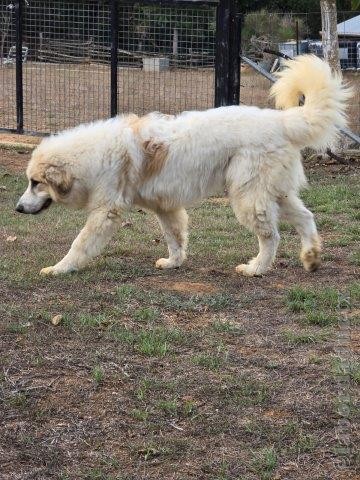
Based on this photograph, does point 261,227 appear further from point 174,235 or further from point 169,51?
point 169,51

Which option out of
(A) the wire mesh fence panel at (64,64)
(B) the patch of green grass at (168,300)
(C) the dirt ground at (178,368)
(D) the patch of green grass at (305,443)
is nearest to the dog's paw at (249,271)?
(C) the dirt ground at (178,368)

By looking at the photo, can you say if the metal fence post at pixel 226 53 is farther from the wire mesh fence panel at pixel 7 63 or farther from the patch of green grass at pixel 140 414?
the patch of green grass at pixel 140 414

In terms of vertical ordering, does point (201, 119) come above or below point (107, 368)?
above

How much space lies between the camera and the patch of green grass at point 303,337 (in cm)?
481

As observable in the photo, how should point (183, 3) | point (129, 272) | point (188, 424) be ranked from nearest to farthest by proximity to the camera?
point (188, 424) → point (129, 272) → point (183, 3)

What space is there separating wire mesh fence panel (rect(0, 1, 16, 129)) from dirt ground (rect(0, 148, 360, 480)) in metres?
8.01

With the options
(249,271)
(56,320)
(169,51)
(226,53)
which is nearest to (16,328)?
(56,320)

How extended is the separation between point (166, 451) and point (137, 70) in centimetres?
1203

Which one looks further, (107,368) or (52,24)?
(52,24)

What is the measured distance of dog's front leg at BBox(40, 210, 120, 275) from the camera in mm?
6410

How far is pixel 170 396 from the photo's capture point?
13.2ft

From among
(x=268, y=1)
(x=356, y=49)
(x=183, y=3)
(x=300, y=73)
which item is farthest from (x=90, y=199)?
(x=268, y=1)

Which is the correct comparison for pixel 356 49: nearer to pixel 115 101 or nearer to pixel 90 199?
pixel 115 101

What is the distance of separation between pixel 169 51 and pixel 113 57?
190cm
